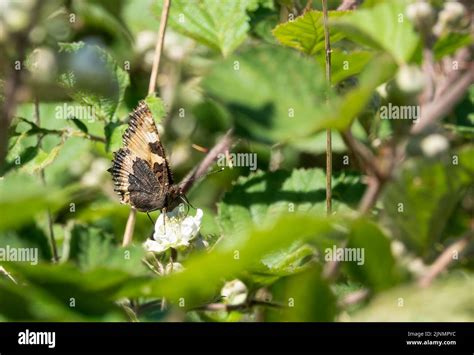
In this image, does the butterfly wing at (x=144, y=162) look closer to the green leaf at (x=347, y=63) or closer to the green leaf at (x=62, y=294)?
the green leaf at (x=347, y=63)

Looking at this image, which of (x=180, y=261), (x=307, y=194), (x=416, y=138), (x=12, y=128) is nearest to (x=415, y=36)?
(x=416, y=138)

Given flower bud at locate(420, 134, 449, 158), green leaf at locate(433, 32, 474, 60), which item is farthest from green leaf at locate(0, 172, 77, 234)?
green leaf at locate(433, 32, 474, 60)

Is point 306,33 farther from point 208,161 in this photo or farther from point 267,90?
point 267,90

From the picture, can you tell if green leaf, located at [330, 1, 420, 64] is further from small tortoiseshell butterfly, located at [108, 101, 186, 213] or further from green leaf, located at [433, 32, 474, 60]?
small tortoiseshell butterfly, located at [108, 101, 186, 213]

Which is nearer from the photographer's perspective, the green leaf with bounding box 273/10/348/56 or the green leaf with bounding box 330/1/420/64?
the green leaf with bounding box 330/1/420/64
